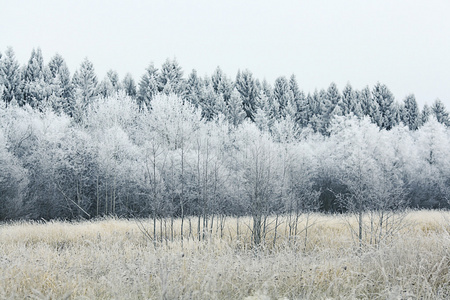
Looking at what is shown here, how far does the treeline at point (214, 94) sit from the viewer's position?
1524 inches

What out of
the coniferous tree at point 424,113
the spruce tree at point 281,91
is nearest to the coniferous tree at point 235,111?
the spruce tree at point 281,91

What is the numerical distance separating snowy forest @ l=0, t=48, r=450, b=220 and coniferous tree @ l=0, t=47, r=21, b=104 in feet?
0.35

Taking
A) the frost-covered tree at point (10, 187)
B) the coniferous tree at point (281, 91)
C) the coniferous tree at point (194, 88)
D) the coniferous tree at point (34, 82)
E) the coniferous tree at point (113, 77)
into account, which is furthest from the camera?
the coniferous tree at point (281, 91)

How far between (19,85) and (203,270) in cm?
4042

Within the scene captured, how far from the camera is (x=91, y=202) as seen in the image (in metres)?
25.7

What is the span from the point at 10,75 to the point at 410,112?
5091cm

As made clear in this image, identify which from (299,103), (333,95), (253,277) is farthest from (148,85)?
(253,277)

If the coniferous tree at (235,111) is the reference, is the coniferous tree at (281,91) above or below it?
above

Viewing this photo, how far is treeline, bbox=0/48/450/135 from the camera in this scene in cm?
3872

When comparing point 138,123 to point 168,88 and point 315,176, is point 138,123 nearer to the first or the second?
point 168,88

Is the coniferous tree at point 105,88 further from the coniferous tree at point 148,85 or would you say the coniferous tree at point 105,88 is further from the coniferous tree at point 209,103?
the coniferous tree at point 209,103

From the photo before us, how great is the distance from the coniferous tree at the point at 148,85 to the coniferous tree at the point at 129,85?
329cm

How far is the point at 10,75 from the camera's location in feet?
127

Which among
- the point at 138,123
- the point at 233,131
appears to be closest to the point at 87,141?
the point at 138,123
